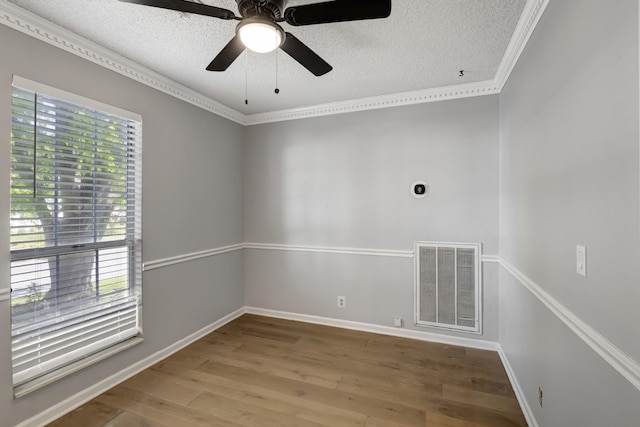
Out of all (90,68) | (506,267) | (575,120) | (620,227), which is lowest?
(506,267)

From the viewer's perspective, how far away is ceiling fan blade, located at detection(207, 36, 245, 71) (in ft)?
5.12

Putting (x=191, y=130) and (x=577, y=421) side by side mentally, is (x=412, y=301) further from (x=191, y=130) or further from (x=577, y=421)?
(x=191, y=130)

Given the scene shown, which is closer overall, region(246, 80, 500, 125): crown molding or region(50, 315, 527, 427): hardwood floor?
region(50, 315, 527, 427): hardwood floor

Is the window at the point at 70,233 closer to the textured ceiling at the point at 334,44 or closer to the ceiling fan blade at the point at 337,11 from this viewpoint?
the textured ceiling at the point at 334,44

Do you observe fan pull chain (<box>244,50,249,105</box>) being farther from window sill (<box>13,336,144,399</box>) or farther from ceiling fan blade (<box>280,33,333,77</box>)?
window sill (<box>13,336,144,399</box>)

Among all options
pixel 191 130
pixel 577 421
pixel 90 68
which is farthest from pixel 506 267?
pixel 90 68

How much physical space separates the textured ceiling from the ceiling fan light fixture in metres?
0.39

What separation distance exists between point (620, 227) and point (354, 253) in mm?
2433

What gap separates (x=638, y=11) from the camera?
0.83 meters

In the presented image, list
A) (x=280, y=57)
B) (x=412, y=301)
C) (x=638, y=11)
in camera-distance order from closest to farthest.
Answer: (x=638, y=11) < (x=280, y=57) < (x=412, y=301)

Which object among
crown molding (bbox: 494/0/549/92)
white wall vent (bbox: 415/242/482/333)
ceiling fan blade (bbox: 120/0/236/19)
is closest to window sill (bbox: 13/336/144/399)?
ceiling fan blade (bbox: 120/0/236/19)

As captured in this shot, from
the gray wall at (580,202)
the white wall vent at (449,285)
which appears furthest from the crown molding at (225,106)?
the white wall vent at (449,285)

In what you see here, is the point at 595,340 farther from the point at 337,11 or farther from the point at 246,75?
the point at 246,75

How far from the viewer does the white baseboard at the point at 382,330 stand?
279cm
